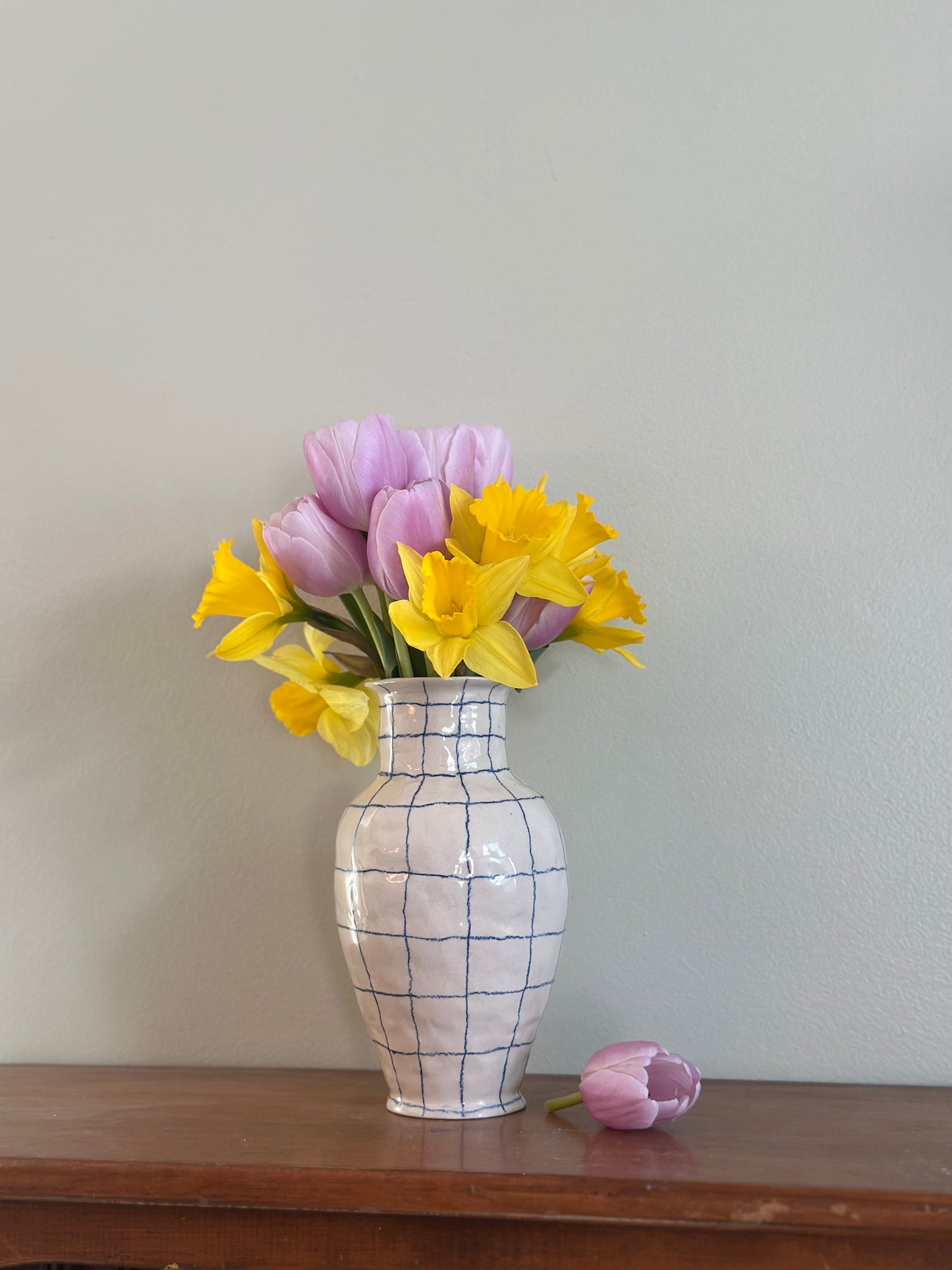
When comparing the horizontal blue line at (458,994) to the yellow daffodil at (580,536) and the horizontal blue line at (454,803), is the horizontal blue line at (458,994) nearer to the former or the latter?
the horizontal blue line at (454,803)

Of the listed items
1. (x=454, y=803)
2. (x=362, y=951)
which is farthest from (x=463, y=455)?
(x=362, y=951)

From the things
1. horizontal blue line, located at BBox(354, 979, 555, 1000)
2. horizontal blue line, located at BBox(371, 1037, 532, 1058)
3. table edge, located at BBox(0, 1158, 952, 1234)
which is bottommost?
table edge, located at BBox(0, 1158, 952, 1234)

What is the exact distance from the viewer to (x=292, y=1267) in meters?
0.60

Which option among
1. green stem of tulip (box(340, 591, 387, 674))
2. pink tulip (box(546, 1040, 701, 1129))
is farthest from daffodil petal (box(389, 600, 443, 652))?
pink tulip (box(546, 1040, 701, 1129))

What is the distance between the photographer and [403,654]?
2.52ft

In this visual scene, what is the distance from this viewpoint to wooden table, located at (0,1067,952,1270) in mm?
552

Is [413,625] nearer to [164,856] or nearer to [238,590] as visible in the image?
[238,590]

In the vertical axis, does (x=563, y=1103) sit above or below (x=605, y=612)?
below

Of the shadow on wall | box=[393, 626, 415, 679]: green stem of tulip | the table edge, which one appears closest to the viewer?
the table edge

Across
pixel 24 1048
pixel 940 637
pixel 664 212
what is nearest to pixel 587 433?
pixel 664 212

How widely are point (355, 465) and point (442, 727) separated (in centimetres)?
21

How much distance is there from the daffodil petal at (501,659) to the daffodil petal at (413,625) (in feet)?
0.04

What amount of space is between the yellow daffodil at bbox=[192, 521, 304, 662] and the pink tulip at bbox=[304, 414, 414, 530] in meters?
0.08

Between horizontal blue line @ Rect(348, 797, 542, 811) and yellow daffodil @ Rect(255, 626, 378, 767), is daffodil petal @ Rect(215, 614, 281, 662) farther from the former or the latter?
horizontal blue line @ Rect(348, 797, 542, 811)
